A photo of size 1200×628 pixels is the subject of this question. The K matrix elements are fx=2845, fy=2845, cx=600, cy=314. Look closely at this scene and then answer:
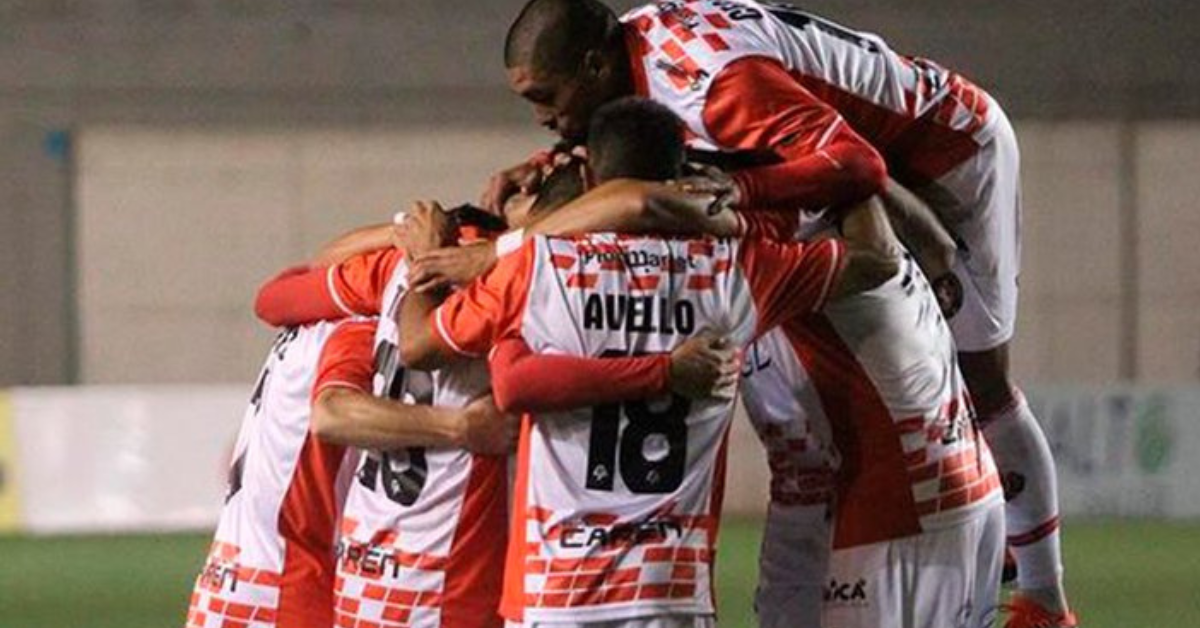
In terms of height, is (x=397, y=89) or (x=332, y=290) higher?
(x=397, y=89)

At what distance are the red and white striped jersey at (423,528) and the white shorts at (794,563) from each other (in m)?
0.74

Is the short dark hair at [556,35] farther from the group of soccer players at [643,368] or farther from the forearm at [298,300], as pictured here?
the forearm at [298,300]

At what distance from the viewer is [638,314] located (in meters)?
5.38

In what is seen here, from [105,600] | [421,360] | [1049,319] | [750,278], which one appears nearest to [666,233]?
[750,278]

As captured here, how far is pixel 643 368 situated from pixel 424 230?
79 centimetres

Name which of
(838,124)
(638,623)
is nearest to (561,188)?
(838,124)

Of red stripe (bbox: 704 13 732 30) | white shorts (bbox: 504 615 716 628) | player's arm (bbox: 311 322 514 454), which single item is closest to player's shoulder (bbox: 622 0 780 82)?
red stripe (bbox: 704 13 732 30)

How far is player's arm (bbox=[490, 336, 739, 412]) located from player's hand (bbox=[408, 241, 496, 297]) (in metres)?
0.36

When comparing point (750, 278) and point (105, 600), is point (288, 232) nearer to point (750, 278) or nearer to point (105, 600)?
point (105, 600)

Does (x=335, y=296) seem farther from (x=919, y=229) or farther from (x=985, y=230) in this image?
(x=985, y=230)

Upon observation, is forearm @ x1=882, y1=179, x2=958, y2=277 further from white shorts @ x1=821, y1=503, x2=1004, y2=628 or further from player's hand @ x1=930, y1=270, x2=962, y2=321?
white shorts @ x1=821, y1=503, x2=1004, y2=628

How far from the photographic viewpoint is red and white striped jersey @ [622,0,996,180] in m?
6.36

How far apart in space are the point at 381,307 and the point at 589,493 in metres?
0.85

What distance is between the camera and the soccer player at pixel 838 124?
617cm
